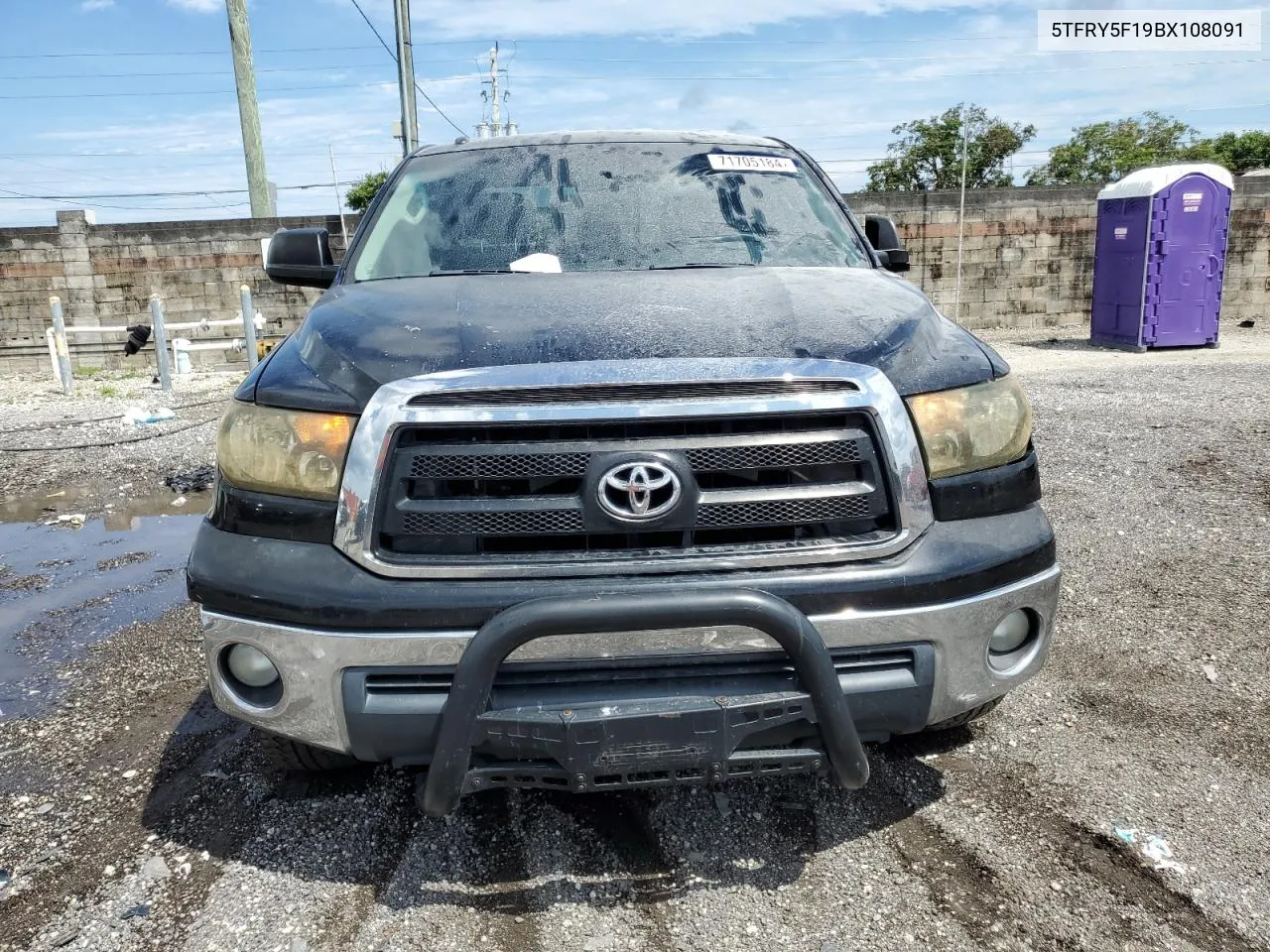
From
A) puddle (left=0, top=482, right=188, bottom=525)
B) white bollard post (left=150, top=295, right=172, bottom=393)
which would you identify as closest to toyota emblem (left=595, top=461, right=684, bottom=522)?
puddle (left=0, top=482, right=188, bottom=525)

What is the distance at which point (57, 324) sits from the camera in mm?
12211

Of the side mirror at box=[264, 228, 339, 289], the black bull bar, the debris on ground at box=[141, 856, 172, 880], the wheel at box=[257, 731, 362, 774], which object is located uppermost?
the side mirror at box=[264, 228, 339, 289]

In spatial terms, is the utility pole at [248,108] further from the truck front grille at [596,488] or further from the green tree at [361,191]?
the green tree at [361,191]

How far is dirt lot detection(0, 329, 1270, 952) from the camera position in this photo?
2.18 metres

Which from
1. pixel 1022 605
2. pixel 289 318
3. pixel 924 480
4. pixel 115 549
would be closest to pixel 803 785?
pixel 1022 605

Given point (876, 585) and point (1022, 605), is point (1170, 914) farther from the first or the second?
point (876, 585)

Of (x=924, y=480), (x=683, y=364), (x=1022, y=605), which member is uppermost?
(x=683, y=364)

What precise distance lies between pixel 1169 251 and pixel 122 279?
16.4m

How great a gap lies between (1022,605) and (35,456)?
27.8 feet

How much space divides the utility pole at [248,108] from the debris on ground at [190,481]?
1204 centimetres

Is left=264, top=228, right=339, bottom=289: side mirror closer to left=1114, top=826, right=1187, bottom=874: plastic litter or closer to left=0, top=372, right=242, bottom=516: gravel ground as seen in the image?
left=1114, top=826, right=1187, bottom=874: plastic litter

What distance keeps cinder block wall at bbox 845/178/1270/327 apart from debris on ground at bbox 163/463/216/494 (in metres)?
12.3

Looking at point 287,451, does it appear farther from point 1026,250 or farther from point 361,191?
point 361,191

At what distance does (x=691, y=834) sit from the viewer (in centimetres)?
255
